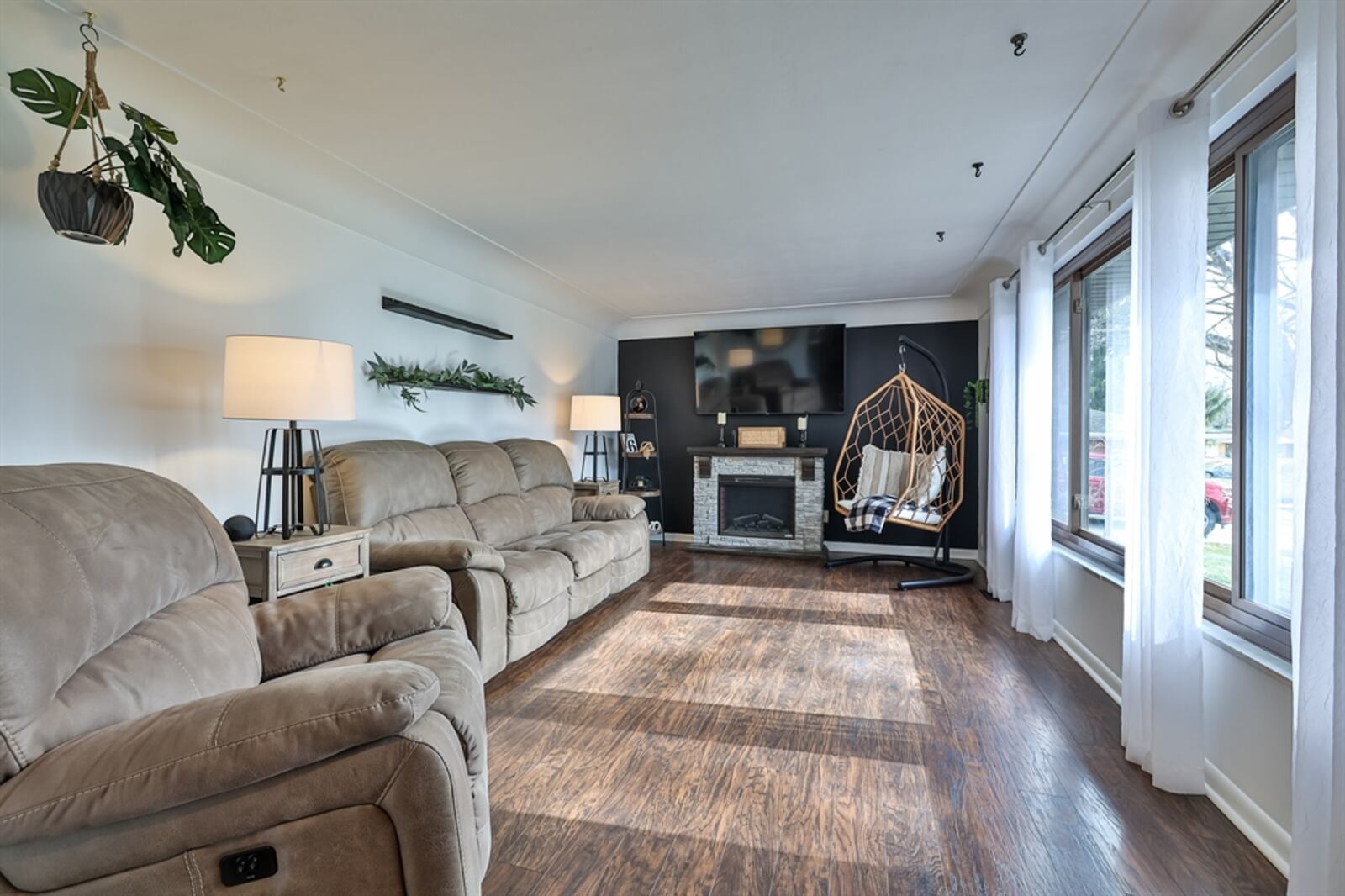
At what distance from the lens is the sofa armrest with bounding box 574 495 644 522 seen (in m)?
→ 4.55

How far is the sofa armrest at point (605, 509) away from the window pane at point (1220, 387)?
11.1 ft

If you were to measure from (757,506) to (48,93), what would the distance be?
17.9ft

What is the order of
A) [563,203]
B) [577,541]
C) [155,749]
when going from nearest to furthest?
[155,749] < [563,203] < [577,541]

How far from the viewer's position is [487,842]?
4.60 ft

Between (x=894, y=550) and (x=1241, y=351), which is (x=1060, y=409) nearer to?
(x=1241, y=351)

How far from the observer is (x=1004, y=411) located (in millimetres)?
3865

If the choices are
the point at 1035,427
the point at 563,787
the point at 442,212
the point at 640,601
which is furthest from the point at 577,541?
the point at 1035,427

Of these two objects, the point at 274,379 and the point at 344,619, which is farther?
the point at 274,379

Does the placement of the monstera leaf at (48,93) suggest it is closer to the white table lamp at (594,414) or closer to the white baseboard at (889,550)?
the white table lamp at (594,414)

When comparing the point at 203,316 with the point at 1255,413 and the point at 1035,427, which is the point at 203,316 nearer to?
the point at 1255,413

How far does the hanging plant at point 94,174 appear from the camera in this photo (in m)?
1.62

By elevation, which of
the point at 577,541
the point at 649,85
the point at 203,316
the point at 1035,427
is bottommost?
the point at 577,541

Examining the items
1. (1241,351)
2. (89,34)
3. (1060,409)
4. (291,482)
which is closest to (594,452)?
(291,482)

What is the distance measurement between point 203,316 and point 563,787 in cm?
240
